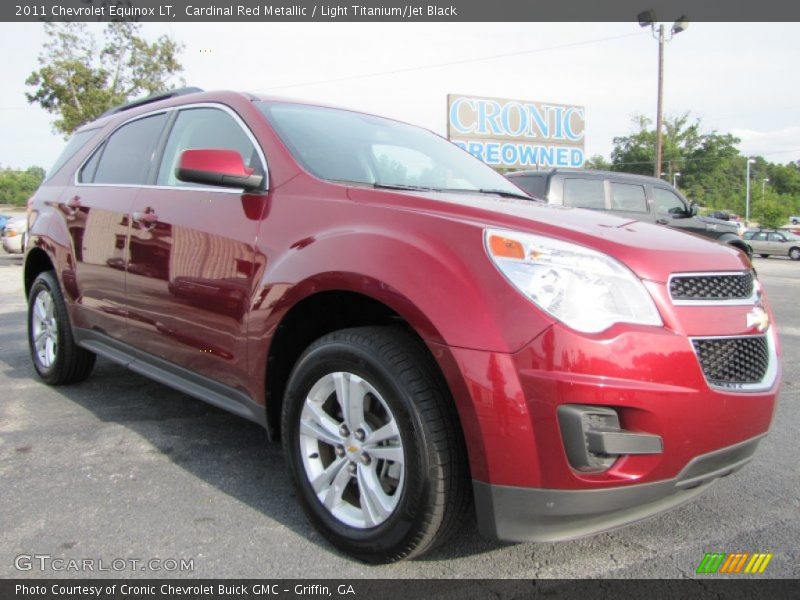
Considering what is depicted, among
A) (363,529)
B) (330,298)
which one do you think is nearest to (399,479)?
(363,529)

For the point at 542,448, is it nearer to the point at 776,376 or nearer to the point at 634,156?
the point at 776,376

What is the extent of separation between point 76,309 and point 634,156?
260ft

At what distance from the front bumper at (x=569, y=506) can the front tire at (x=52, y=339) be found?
3261 mm

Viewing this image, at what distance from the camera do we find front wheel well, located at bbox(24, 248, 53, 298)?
14.5ft

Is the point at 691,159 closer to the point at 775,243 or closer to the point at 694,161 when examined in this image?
the point at 694,161

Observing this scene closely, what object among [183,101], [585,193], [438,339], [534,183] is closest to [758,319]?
[438,339]

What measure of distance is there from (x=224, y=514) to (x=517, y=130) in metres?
22.9

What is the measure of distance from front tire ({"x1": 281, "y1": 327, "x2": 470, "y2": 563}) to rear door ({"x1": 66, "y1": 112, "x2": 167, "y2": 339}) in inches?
64.2

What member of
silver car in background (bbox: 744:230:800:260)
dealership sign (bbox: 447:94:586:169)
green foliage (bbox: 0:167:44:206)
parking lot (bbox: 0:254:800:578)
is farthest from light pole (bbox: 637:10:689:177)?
green foliage (bbox: 0:167:44:206)

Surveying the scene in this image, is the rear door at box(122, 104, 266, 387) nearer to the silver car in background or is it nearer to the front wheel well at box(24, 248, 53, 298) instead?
the front wheel well at box(24, 248, 53, 298)

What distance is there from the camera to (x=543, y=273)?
185 cm

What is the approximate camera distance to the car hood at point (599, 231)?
194 cm

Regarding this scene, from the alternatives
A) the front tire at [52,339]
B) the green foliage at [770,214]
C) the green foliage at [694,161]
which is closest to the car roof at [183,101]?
the front tire at [52,339]

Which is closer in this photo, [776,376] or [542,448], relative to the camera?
[542,448]
